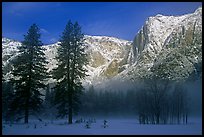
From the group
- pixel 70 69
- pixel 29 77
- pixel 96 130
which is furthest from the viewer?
pixel 70 69

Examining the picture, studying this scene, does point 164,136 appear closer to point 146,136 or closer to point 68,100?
point 146,136

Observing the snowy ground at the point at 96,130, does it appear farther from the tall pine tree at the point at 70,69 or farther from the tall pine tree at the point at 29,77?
the tall pine tree at the point at 70,69

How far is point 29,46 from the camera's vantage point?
1378 inches

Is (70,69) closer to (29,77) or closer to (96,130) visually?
(29,77)

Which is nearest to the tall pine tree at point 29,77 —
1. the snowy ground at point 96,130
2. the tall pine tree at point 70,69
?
the tall pine tree at point 70,69

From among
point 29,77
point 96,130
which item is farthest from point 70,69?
point 96,130

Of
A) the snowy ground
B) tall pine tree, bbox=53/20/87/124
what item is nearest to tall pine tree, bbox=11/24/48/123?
tall pine tree, bbox=53/20/87/124

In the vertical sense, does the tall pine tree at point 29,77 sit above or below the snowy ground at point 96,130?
above

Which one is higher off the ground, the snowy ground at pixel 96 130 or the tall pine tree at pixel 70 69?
the tall pine tree at pixel 70 69

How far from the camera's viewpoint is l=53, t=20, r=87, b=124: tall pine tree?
3447cm

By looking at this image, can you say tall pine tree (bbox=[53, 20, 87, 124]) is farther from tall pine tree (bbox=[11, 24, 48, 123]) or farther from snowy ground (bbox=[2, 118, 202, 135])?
snowy ground (bbox=[2, 118, 202, 135])

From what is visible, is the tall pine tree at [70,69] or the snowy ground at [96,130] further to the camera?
the tall pine tree at [70,69]

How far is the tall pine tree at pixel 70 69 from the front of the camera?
3447 cm

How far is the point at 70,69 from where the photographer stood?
117 ft
